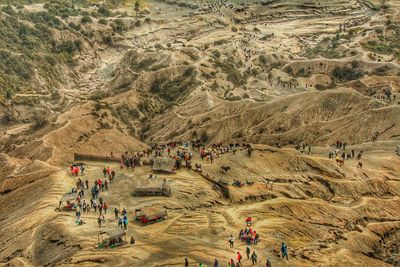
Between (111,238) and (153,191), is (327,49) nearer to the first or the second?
(153,191)

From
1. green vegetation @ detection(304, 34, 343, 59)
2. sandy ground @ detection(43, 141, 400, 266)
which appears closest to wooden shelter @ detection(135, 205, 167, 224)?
sandy ground @ detection(43, 141, 400, 266)

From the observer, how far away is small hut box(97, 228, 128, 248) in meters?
36.3

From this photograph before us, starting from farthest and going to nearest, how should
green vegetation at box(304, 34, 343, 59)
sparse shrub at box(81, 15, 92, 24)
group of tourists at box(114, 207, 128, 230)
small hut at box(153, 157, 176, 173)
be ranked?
sparse shrub at box(81, 15, 92, 24) → green vegetation at box(304, 34, 343, 59) → small hut at box(153, 157, 176, 173) → group of tourists at box(114, 207, 128, 230)

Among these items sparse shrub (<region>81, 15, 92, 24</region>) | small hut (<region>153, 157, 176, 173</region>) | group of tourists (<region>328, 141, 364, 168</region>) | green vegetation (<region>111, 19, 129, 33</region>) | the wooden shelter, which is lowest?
group of tourists (<region>328, 141, 364, 168</region>)

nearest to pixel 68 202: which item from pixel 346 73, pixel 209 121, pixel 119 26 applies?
pixel 209 121

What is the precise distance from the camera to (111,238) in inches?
1437

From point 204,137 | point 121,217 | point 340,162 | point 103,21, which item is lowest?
point 204,137

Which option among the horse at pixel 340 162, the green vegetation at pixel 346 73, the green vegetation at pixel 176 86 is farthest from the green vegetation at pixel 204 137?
the green vegetation at pixel 346 73

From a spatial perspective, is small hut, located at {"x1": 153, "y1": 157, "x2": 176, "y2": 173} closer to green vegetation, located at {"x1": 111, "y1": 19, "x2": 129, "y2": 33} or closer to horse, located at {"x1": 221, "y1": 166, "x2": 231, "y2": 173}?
horse, located at {"x1": 221, "y1": 166, "x2": 231, "y2": 173}

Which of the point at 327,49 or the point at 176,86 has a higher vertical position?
the point at 327,49

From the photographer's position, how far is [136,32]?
140 metres

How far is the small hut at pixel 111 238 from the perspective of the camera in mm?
36344

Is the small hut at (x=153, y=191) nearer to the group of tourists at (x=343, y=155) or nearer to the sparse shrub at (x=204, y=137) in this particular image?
the group of tourists at (x=343, y=155)

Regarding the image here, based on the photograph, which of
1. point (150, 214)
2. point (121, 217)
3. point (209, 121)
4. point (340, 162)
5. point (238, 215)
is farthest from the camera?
point (209, 121)
